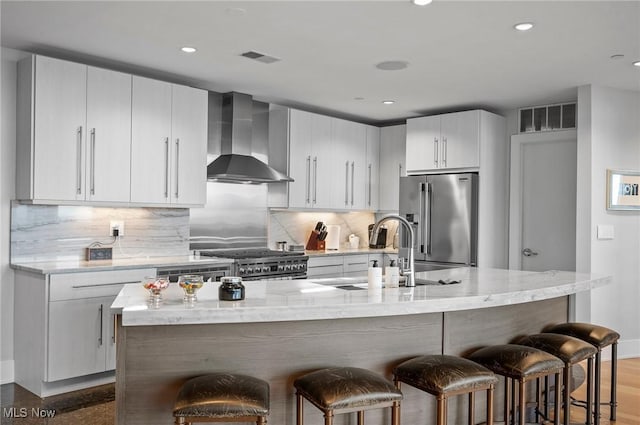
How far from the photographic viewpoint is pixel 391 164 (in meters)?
7.11

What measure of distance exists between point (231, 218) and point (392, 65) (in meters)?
2.38

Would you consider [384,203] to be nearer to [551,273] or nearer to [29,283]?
[551,273]

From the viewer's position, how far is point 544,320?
3.78 m

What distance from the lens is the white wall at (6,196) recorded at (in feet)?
13.9

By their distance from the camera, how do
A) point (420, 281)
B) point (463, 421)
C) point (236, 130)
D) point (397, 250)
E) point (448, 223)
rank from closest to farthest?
1. point (463, 421)
2. point (420, 281)
3. point (236, 130)
4. point (448, 223)
5. point (397, 250)

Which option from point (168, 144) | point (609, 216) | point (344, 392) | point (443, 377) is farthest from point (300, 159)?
point (344, 392)

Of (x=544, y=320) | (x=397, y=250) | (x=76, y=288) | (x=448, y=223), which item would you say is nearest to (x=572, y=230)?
(x=448, y=223)

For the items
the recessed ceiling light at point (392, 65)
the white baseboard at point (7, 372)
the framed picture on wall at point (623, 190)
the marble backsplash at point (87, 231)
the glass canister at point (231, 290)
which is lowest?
the white baseboard at point (7, 372)

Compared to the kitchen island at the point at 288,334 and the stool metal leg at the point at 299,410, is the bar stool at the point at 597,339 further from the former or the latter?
the stool metal leg at the point at 299,410

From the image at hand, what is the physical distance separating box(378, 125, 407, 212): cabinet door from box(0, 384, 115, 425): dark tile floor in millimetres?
4095

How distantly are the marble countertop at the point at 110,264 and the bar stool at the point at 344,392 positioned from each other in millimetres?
2250

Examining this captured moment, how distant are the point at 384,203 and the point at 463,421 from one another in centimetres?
422

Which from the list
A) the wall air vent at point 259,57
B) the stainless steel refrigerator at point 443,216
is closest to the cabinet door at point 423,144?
the stainless steel refrigerator at point 443,216

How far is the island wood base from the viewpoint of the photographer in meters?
2.49
